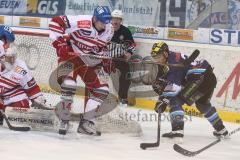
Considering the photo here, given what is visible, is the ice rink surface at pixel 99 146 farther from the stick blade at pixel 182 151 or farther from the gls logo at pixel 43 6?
the gls logo at pixel 43 6

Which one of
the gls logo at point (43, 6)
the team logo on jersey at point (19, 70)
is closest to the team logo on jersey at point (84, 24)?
the team logo on jersey at point (19, 70)

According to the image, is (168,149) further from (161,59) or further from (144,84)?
(144,84)

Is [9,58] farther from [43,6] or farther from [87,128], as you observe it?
[43,6]

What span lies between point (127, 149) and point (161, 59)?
0.79 meters

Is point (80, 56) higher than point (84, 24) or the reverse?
the reverse

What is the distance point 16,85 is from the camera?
5.42 metres

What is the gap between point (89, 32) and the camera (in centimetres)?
510

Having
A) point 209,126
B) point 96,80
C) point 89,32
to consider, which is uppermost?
point 89,32

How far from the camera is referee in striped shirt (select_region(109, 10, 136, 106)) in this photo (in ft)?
22.4

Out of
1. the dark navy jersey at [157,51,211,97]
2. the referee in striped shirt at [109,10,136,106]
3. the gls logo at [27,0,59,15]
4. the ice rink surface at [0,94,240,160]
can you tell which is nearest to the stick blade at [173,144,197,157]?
the ice rink surface at [0,94,240,160]

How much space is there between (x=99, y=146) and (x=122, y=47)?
2410 millimetres

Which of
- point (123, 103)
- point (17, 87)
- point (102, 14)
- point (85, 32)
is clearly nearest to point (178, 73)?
point (102, 14)

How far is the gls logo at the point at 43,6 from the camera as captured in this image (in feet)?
27.1

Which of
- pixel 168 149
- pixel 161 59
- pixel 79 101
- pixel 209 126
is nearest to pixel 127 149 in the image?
pixel 168 149
